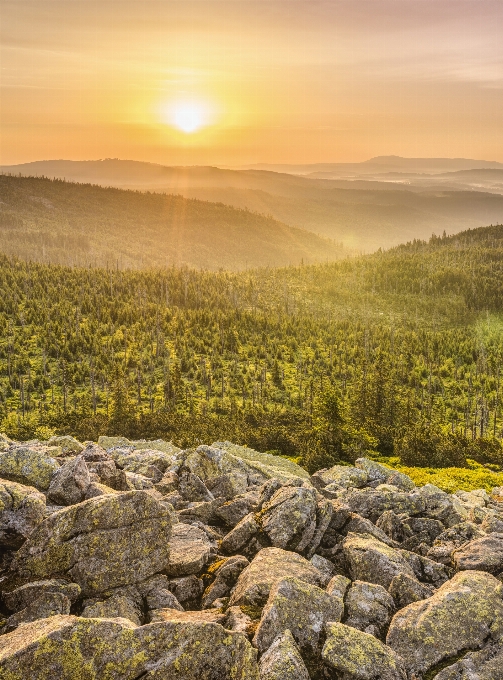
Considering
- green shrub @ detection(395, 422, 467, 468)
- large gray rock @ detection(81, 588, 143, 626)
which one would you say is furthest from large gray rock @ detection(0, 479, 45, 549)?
green shrub @ detection(395, 422, 467, 468)

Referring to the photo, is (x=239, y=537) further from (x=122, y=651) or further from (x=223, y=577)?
(x=122, y=651)

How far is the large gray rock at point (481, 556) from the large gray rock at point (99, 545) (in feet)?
38.1

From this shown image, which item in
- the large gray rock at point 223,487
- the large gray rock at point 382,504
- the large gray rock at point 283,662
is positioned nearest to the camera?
the large gray rock at point 283,662

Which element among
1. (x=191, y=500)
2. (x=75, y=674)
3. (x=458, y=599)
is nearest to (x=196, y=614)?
(x=75, y=674)

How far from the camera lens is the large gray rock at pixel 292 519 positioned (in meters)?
20.2

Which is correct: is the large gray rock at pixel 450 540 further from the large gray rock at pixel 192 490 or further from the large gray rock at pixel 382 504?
the large gray rock at pixel 192 490

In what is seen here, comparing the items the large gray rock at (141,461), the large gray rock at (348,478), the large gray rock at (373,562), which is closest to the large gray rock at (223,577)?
the large gray rock at (373,562)

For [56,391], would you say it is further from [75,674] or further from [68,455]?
[75,674]

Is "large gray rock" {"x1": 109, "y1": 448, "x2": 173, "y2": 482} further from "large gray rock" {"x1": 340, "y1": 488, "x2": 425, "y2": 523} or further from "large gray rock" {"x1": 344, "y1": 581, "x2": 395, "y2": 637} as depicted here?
"large gray rock" {"x1": 344, "y1": 581, "x2": 395, "y2": 637}

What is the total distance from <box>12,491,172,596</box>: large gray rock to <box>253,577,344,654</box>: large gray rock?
3.96m

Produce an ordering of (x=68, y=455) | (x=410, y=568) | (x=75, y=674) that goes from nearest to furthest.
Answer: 1. (x=75, y=674)
2. (x=410, y=568)
3. (x=68, y=455)

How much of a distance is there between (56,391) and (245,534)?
89705 mm

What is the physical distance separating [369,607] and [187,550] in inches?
251

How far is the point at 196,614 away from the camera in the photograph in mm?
15484
